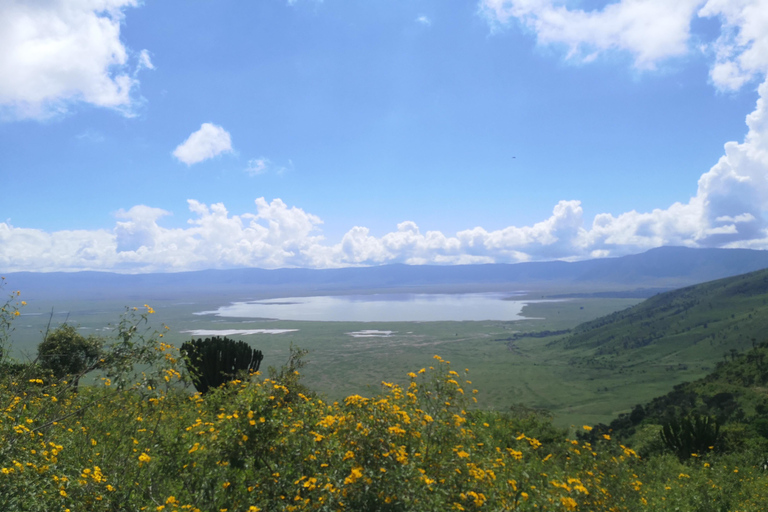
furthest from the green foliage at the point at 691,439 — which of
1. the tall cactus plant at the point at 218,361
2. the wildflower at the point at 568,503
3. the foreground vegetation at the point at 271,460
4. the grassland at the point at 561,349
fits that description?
the grassland at the point at 561,349

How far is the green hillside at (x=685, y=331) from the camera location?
79.5 metres

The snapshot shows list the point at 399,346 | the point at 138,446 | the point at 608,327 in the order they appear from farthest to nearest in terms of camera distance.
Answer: the point at 608,327 < the point at 399,346 < the point at 138,446

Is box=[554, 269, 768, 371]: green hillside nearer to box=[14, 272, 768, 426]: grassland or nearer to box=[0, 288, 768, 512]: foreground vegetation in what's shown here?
box=[14, 272, 768, 426]: grassland

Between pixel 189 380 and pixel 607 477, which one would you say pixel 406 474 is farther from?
pixel 607 477

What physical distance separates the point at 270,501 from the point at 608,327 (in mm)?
124787

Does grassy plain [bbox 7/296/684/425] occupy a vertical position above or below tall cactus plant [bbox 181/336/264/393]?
below

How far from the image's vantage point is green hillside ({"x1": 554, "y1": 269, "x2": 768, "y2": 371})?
79500 millimetres

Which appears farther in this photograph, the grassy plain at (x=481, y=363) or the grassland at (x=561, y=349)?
the grassland at (x=561, y=349)

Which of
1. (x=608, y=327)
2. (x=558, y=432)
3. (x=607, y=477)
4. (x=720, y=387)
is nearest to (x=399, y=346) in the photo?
(x=608, y=327)

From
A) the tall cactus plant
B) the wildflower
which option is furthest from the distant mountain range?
the wildflower

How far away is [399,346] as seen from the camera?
10281 cm

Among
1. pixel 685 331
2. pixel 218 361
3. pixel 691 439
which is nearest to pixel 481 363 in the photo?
pixel 685 331

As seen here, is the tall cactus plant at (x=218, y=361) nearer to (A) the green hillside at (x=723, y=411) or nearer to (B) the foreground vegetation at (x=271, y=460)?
(B) the foreground vegetation at (x=271, y=460)

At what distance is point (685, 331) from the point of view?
95.9 meters
